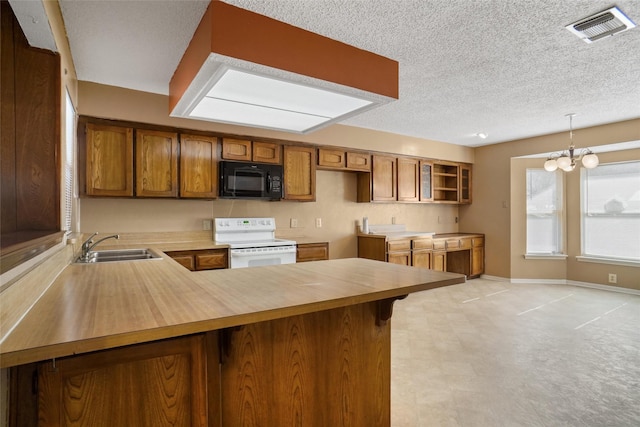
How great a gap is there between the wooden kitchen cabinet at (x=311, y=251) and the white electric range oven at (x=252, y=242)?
17 centimetres

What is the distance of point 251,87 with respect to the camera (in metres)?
1.98

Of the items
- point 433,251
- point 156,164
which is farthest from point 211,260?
point 433,251

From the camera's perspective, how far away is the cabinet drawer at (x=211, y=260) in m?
3.42

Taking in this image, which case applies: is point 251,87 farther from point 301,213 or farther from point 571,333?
point 571,333

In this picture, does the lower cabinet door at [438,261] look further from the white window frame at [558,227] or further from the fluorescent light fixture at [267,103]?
the fluorescent light fixture at [267,103]

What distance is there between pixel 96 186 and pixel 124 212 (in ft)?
1.55

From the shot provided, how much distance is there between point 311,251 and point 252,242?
2.46 feet

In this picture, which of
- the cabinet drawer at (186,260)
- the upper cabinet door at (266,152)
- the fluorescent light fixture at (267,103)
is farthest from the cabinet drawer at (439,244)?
the cabinet drawer at (186,260)

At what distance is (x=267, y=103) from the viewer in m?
2.19

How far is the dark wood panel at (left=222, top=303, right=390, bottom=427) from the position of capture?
1.46 m

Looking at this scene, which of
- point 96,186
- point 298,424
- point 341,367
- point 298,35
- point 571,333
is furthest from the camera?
point 571,333

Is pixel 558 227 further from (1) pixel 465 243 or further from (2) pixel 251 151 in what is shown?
(2) pixel 251 151

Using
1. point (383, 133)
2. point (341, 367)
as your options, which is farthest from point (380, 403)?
point (383, 133)

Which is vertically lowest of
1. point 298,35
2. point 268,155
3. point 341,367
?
point 341,367
